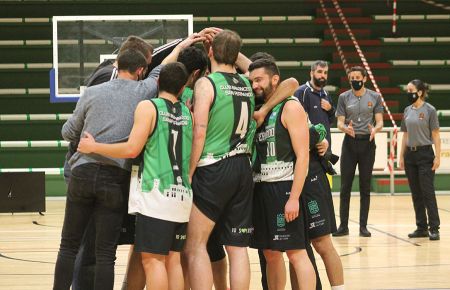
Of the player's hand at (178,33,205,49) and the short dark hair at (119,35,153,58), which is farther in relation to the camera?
the player's hand at (178,33,205,49)

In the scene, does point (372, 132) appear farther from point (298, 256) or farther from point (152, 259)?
point (152, 259)

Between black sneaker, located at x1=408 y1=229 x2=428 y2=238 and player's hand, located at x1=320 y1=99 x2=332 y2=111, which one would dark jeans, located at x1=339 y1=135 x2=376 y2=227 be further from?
player's hand, located at x1=320 y1=99 x2=332 y2=111

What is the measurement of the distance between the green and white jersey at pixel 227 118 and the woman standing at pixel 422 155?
476 centimetres

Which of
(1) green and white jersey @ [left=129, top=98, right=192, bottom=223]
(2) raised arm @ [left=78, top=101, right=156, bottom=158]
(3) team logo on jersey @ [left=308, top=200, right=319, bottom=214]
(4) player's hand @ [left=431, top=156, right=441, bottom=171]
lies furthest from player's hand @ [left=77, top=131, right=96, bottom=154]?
(4) player's hand @ [left=431, top=156, right=441, bottom=171]

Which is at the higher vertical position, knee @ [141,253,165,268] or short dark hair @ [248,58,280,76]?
short dark hair @ [248,58,280,76]

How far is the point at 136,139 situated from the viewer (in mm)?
4754

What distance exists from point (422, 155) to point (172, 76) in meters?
5.20

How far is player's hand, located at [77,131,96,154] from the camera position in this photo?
4809 mm

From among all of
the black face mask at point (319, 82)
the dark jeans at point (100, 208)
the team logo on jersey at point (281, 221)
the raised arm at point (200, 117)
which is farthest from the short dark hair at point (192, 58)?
the black face mask at point (319, 82)

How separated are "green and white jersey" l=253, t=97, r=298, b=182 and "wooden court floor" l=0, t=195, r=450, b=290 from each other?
5.34 ft

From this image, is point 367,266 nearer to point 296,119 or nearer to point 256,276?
point 256,276

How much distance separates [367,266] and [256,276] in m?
1.15

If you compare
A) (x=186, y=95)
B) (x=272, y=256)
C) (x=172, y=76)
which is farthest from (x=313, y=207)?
(x=172, y=76)

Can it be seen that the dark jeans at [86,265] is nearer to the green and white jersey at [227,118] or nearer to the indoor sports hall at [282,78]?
the green and white jersey at [227,118]
